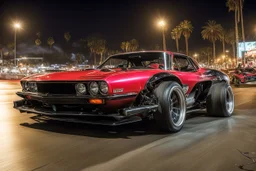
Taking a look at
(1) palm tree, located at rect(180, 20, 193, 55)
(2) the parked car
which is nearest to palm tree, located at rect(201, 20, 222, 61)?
(1) palm tree, located at rect(180, 20, 193, 55)

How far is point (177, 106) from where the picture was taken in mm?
4418

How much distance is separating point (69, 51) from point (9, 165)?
603 feet

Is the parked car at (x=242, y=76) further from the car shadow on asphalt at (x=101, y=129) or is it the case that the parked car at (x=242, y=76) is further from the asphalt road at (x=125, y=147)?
the car shadow on asphalt at (x=101, y=129)

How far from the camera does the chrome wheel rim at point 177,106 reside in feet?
14.1

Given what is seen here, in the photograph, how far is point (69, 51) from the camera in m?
181

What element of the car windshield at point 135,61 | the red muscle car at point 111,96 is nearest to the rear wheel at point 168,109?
the red muscle car at point 111,96

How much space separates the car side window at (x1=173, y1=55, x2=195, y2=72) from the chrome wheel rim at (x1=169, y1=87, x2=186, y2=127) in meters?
0.88

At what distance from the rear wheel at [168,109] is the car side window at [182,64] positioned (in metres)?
0.98

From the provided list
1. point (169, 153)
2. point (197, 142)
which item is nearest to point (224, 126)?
point (197, 142)

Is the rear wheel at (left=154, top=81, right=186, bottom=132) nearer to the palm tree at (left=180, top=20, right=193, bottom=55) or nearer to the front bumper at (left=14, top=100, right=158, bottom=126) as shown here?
the front bumper at (left=14, top=100, right=158, bottom=126)

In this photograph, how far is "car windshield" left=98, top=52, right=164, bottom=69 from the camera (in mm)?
5000

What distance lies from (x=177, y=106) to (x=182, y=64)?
1390 millimetres

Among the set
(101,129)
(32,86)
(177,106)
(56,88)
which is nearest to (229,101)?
(177,106)

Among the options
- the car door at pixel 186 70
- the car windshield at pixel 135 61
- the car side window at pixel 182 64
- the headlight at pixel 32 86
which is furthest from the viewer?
the car side window at pixel 182 64
